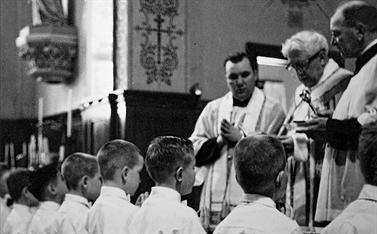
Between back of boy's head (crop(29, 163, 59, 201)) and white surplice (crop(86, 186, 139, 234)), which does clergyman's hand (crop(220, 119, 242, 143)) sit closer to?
white surplice (crop(86, 186, 139, 234))

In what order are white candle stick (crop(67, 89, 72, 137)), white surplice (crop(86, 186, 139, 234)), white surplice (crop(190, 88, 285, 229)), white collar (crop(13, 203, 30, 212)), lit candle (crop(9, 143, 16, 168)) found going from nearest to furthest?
1. white surplice (crop(86, 186, 139, 234))
2. white surplice (crop(190, 88, 285, 229))
3. white collar (crop(13, 203, 30, 212))
4. white candle stick (crop(67, 89, 72, 137))
5. lit candle (crop(9, 143, 16, 168))

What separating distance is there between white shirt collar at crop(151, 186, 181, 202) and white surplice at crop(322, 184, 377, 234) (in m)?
0.79

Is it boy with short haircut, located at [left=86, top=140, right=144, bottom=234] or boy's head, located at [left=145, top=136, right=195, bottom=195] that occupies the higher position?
boy's head, located at [left=145, top=136, right=195, bottom=195]

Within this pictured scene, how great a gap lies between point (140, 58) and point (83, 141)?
1561 mm

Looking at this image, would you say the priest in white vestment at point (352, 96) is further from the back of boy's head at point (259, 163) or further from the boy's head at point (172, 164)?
the back of boy's head at point (259, 163)

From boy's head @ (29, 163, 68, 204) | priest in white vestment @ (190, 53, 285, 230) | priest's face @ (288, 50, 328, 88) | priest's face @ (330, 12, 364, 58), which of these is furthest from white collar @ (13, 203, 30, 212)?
priest's face @ (330, 12, 364, 58)

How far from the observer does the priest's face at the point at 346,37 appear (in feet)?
14.8

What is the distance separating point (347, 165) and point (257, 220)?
1505 millimetres

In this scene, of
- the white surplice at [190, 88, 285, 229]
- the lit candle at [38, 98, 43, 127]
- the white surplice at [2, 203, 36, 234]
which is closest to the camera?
the white surplice at [190, 88, 285, 229]

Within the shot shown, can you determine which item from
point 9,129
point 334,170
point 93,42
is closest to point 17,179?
point 93,42

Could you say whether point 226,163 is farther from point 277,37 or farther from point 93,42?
point 93,42

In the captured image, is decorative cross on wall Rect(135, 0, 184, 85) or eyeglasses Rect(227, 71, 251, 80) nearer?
eyeglasses Rect(227, 71, 251, 80)

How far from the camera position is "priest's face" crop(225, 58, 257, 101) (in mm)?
5770

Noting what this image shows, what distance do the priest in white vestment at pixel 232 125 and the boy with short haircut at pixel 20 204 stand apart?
1764mm
